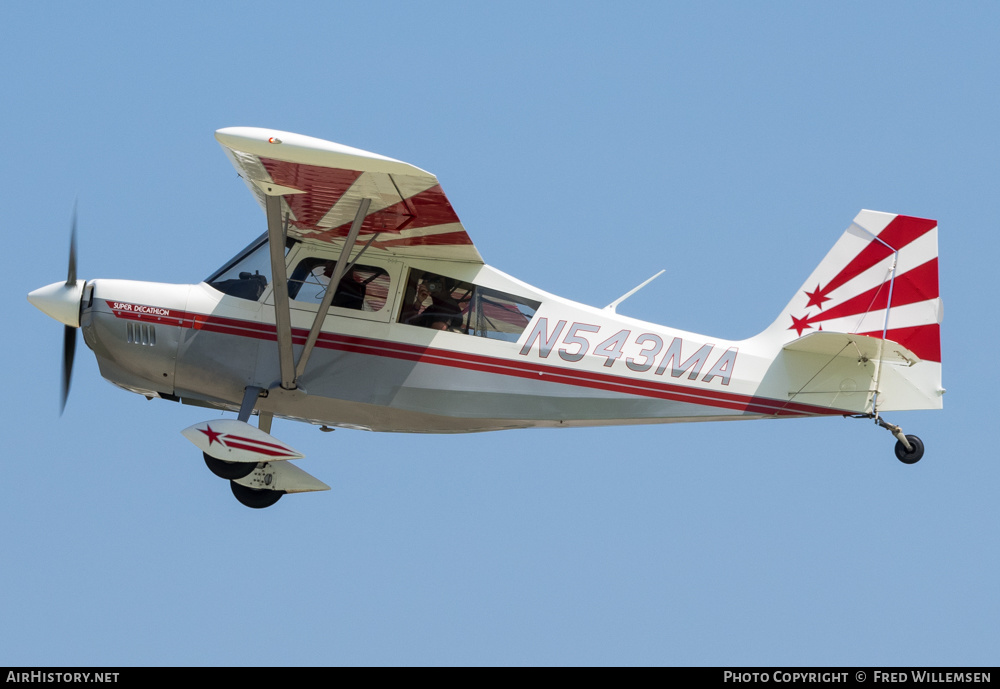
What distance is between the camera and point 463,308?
12000mm

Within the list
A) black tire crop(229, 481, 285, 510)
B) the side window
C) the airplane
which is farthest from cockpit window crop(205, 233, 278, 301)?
black tire crop(229, 481, 285, 510)

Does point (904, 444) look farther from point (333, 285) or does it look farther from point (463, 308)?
point (333, 285)

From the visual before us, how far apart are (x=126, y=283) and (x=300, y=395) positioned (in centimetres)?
195

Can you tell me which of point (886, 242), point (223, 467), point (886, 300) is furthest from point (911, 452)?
point (223, 467)

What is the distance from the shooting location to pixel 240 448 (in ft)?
36.9

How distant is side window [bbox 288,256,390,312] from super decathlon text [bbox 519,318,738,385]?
139 cm

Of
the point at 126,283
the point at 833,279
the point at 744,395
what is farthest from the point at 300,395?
the point at 833,279

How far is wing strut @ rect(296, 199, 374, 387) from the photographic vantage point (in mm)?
11125

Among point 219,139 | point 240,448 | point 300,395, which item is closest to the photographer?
point 219,139

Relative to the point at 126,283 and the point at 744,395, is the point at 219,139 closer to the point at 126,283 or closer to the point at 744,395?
the point at 126,283

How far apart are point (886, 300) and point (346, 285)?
4.79 m

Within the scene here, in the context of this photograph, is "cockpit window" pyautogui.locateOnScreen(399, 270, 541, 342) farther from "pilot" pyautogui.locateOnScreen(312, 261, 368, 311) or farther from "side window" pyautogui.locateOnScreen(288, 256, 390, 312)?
"pilot" pyautogui.locateOnScreen(312, 261, 368, 311)

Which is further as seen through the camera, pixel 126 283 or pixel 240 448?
pixel 126 283
